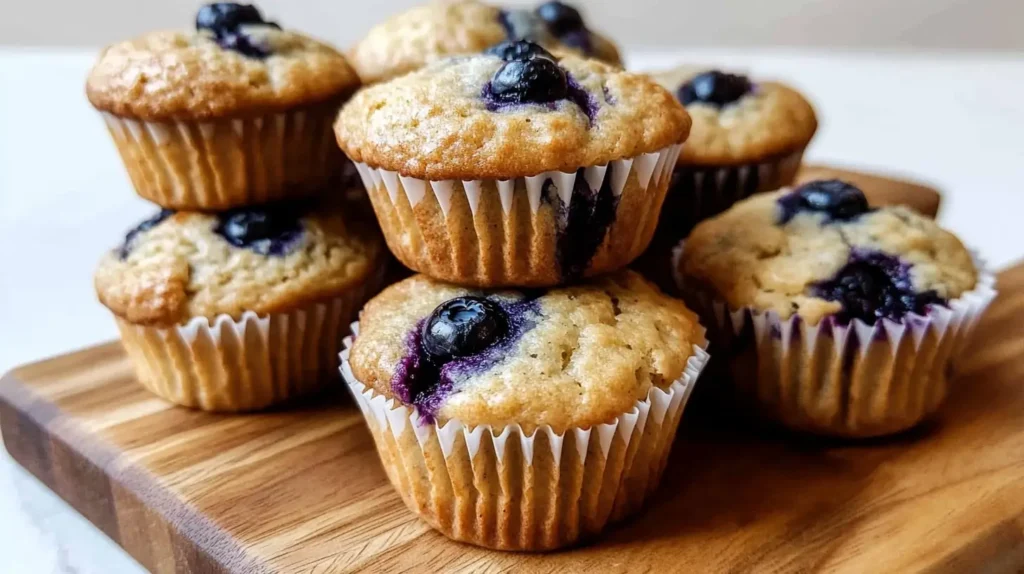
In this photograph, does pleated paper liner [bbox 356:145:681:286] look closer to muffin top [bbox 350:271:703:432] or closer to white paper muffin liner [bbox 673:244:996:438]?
muffin top [bbox 350:271:703:432]

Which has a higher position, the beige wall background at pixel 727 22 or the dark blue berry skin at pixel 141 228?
the dark blue berry skin at pixel 141 228

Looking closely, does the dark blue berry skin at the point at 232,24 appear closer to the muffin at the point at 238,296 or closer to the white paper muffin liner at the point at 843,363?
the muffin at the point at 238,296

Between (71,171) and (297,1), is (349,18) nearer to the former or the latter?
(297,1)

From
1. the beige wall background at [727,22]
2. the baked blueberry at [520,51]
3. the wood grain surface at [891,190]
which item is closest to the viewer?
the baked blueberry at [520,51]

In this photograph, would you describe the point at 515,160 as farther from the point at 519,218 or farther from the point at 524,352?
the point at 524,352

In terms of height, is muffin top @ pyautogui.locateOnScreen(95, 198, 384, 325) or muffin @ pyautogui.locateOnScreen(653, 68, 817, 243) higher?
muffin @ pyautogui.locateOnScreen(653, 68, 817, 243)

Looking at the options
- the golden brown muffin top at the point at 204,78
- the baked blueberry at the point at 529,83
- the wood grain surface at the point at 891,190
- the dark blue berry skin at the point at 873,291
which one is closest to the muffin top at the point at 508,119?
the baked blueberry at the point at 529,83

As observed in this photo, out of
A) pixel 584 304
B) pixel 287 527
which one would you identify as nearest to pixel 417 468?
pixel 287 527

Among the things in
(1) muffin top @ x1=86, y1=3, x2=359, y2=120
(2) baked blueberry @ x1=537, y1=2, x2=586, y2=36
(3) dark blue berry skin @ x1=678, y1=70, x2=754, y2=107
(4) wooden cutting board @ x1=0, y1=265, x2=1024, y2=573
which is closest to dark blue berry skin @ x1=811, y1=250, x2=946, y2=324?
(4) wooden cutting board @ x1=0, y1=265, x2=1024, y2=573
